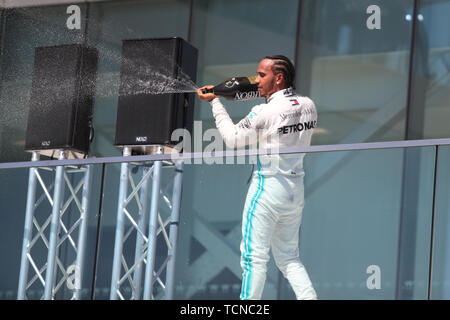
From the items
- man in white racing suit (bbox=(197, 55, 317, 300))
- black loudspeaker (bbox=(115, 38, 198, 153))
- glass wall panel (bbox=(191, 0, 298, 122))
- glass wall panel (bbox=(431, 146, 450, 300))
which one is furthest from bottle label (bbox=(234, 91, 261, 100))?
glass wall panel (bbox=(191, 0, 298, 122))

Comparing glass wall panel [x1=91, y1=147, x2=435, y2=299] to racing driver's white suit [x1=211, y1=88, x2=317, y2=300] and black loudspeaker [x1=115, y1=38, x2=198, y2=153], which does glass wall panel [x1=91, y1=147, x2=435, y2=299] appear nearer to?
racing driver's white suit [x1=211, y1=88, x2=317, y2=300]

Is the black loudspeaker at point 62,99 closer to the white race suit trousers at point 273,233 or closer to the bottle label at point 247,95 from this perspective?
the bottle label at point 247,95

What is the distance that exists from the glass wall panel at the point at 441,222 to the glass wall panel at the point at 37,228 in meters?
1.70

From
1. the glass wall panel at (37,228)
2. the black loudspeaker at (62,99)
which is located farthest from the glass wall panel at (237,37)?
the glass wall panel at (37,228)

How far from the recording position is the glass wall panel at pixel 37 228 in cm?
489

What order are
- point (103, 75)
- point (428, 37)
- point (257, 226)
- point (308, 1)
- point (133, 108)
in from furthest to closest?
point (103, 75), point (308, 1), point (428, 37), point (133, 108), point (257, 226)

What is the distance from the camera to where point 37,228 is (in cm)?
517

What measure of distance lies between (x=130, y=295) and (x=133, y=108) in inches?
45.3

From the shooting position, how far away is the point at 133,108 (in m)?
5.50

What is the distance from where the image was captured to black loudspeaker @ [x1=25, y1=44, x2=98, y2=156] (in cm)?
571

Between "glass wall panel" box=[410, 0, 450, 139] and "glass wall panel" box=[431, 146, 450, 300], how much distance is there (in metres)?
2.88
